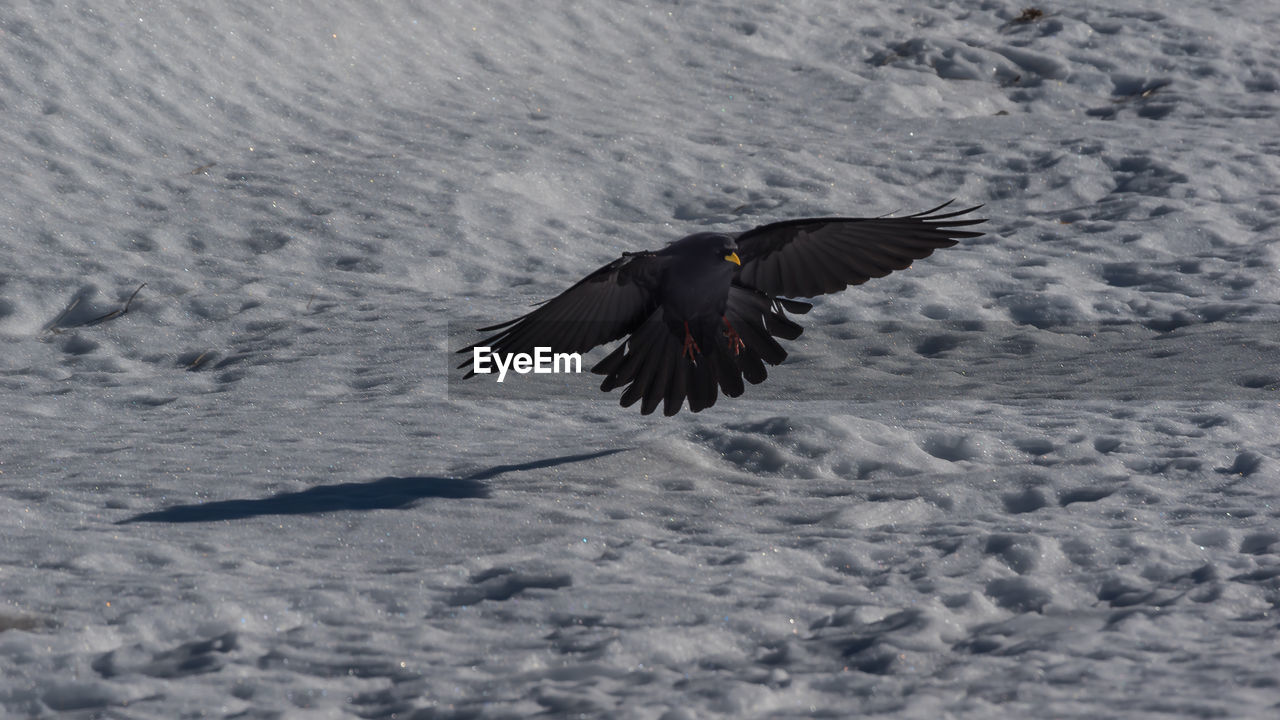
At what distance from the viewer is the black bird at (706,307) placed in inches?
195

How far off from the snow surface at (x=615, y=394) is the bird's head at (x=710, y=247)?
827 millimetres

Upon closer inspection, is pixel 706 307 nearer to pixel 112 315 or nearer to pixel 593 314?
pixel 593 314

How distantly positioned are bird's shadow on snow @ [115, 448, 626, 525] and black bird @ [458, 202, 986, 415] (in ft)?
2.14

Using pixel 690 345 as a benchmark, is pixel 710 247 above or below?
above

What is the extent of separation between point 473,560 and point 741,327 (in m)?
1.81

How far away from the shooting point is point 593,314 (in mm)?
5070

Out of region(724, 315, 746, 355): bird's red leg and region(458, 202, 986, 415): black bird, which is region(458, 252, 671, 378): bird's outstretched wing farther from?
region(724, 315, 746, 355): bird's red leg

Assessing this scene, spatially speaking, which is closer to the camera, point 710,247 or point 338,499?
point 338,499

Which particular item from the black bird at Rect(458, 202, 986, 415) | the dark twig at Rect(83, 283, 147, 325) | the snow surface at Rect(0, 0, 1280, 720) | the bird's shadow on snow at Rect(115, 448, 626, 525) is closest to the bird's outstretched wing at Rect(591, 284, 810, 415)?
the black bird at Rect(458, 202, 986, 415)

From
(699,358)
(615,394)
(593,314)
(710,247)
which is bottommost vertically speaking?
(615,394)

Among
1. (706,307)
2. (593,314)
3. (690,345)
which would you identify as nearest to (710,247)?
(706,307)

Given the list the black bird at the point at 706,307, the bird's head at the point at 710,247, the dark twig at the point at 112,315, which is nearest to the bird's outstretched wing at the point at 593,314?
the black bird at the point at 706,307

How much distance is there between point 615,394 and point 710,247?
1.61m

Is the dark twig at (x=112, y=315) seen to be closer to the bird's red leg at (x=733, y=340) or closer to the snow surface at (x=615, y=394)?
the snow surface at (x=615, y=394)
